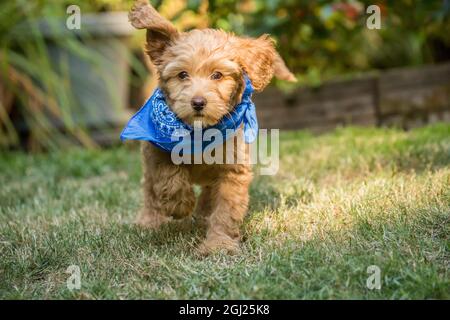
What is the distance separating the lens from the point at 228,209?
11.4 ft

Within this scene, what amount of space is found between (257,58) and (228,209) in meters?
0.85

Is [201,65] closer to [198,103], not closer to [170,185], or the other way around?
[198,103]

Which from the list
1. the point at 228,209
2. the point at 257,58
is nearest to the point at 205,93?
the point at 257,58

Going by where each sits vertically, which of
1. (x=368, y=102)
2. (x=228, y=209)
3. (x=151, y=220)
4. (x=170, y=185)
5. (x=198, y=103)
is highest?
(x=198, y=103)

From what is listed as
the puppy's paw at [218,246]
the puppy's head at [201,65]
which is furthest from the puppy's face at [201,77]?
the puppy's paw at [218,246]

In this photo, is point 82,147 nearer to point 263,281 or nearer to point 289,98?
point 289,98

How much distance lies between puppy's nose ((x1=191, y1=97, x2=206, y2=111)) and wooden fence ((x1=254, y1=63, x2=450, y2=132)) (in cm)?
433

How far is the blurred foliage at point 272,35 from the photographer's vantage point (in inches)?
254

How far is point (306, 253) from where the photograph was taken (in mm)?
2932

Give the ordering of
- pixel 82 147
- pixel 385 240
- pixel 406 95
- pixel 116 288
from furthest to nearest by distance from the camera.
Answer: pixel 82 147 < pixel 406 95 < pixel 385 240 < pixel 116 288

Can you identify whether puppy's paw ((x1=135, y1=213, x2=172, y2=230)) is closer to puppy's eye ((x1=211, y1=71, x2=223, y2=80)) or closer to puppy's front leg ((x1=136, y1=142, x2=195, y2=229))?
puppy's front leg ((x1=136, y1=142, x2=195, y2=229))

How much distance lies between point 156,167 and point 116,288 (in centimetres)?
97

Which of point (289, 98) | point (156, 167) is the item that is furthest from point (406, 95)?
point (156, 167)

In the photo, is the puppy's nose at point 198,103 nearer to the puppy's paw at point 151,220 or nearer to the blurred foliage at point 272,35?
the puppy's paw at point 151,220
